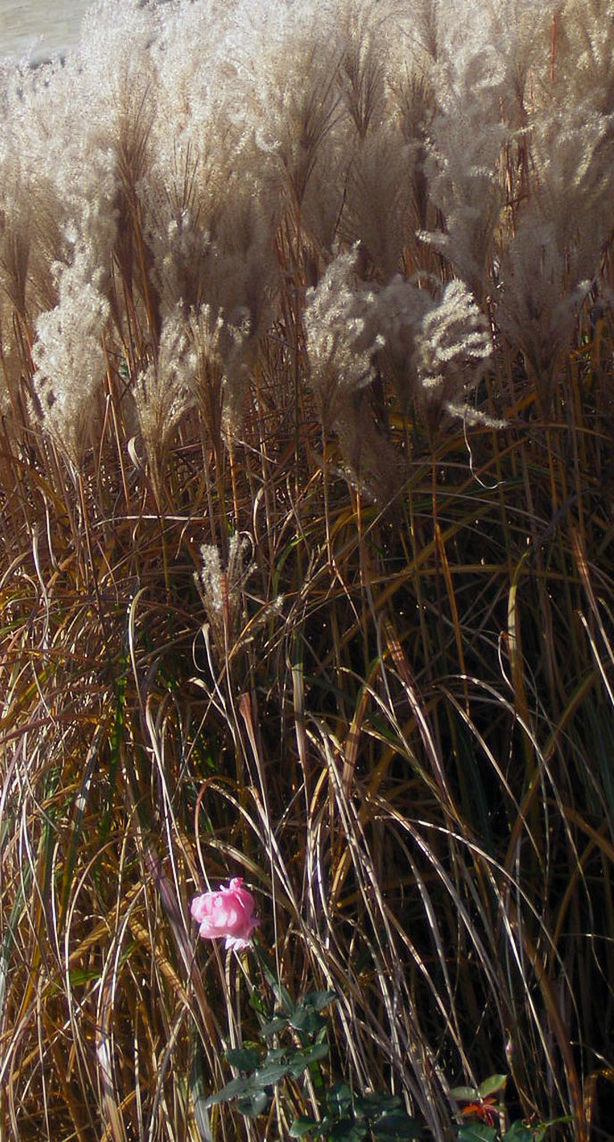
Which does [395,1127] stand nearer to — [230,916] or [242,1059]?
[242,1059]

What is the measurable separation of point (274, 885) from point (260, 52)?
1.14 meters

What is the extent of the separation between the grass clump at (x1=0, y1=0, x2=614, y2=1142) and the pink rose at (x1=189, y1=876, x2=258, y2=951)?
0.11 meters

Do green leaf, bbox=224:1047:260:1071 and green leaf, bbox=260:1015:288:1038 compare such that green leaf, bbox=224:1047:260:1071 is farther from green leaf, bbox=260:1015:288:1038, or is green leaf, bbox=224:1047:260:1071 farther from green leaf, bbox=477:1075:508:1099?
green leaf, bbox=477:1075:508:1099

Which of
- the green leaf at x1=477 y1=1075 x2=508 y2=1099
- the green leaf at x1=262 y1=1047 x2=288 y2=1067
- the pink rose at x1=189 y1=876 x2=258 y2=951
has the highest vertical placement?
the pink rose at x1=189 y1=876 x2=258 y2=951

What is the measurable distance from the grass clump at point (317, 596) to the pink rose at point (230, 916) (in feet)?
0.37

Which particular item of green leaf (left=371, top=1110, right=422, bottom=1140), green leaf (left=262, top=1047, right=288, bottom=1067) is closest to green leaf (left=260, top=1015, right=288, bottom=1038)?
green leaf (left=262, top=1047, right=288, bottom=1067)

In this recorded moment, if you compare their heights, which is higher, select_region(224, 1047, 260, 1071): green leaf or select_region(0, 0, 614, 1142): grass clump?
select_region(0, 0, 614, 1142): grass clump

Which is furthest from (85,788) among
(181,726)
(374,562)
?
(374,562)

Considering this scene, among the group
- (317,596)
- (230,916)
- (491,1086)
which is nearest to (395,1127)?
(491,1086)

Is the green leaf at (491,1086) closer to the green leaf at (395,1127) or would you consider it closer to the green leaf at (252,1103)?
the green leaf at (395,1127)

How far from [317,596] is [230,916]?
54 cm

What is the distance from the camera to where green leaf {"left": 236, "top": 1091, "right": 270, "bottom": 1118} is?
4.19 feet

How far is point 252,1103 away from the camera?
1.29 meters

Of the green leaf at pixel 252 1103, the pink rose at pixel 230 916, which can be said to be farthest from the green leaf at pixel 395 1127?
the pink rose at pixel 230 916
